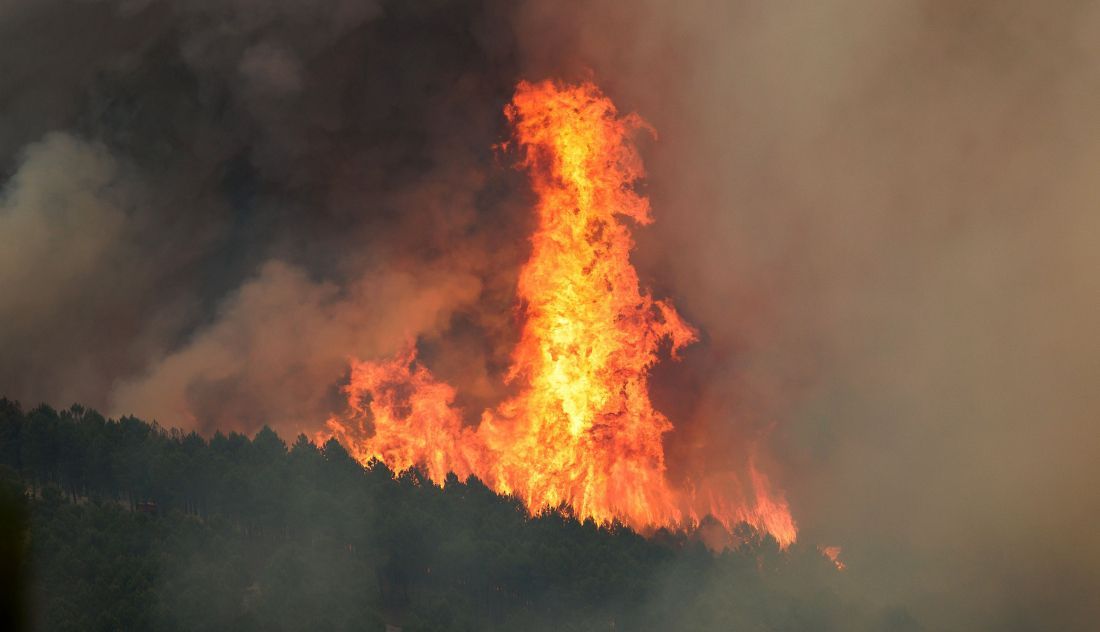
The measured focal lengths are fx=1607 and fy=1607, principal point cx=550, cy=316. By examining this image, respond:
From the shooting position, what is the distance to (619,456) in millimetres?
68875

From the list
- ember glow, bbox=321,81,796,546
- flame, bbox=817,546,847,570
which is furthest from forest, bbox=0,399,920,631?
ember glow, bbox=321,81,796,546

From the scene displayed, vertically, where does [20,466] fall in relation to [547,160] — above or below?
below

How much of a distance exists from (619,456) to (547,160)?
44.4ft

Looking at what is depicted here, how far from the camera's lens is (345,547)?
64.2 metres

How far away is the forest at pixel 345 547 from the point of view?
2315 inches

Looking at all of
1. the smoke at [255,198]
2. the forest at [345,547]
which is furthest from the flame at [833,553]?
the smoke at [255,198]

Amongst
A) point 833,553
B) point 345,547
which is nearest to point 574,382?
point 345,547

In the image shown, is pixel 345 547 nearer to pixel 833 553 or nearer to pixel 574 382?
pixel 574 382

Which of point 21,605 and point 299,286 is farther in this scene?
point 299,286

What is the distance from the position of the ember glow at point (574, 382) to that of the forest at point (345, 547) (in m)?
1.57

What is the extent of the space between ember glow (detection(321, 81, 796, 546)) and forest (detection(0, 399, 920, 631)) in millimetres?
1570

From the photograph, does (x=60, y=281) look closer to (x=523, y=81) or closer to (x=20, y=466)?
(x=20, y=466)

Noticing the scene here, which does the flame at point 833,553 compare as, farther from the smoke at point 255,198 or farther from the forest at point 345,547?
the smoke at point 255,198

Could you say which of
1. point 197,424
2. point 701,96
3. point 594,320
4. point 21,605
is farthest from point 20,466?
point 701,96
